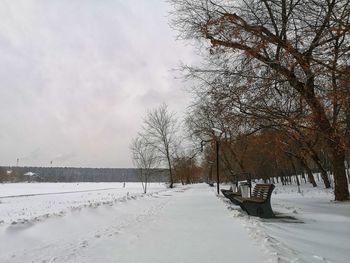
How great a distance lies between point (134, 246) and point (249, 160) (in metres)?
45.5

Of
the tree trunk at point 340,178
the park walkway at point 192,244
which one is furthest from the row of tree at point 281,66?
the park walkway at point 192,244

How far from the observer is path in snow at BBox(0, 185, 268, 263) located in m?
6.36

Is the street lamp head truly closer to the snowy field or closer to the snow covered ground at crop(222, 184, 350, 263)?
the snowy field

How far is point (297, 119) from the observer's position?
14.6 m

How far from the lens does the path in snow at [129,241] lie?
20.9ft

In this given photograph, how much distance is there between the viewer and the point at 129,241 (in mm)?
7832

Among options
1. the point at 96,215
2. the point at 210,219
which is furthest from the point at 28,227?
the point at 210,219

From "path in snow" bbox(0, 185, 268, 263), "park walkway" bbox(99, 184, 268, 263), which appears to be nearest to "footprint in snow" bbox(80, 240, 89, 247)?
"path in snow" bbox(0, 185, 268, 263)

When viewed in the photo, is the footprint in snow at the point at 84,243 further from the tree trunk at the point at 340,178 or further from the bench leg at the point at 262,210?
the tree trunk at the point at 340,178

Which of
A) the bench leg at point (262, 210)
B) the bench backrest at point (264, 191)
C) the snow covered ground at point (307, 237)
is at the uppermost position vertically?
the bench backrest at point (264, 191)

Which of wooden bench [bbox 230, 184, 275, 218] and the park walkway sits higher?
wooden bench [bbox 230, 184, 275, 218]

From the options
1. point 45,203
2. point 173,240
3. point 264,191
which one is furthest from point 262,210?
point 45,203

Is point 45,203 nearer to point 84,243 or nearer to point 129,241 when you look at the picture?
point 84,243

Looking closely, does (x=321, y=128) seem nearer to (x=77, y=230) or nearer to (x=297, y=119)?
(x=297, y=119)
